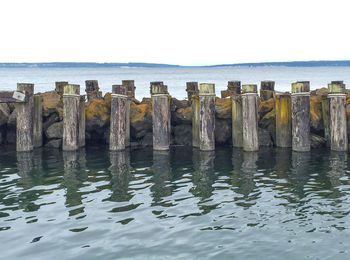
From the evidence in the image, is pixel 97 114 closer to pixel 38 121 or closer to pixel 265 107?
pixel 38 121

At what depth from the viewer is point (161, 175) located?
11516mm

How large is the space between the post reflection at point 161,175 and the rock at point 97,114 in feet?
6.89

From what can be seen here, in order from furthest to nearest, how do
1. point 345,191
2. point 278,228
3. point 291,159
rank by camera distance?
point 291,159, point 345,191, point 278,228

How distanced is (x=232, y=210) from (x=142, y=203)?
5.64 feet

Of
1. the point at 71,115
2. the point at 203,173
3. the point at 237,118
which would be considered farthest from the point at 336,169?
the point at 71,115

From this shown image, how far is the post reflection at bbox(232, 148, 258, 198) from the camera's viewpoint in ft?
33.2

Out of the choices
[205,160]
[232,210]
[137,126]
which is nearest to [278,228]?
[232,210]

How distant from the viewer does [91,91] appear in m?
16.2

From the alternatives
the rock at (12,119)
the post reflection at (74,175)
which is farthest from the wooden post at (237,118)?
the rock at (12,119)

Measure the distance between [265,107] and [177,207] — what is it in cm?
706

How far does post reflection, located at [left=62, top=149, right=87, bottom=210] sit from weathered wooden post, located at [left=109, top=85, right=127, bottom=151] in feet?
3.43

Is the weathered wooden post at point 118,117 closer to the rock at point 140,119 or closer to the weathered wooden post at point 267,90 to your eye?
the rock at point 140,119

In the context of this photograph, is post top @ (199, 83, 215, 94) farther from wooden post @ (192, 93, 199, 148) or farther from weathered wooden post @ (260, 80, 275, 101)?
weathered wooden post @ (260, 80, 275, 101)

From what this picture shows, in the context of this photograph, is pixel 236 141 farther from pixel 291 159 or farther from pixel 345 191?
pixel 345 191
